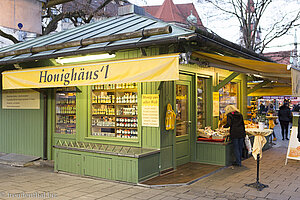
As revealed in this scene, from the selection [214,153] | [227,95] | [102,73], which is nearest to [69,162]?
[102,73]

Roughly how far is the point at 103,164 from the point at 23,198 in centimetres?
189

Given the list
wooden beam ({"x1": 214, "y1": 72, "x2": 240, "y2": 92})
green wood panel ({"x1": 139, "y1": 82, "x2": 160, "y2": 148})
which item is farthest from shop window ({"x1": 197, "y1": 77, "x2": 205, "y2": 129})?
green wood panel ({"x1": 139, "y1": 82, "x2": 160, "y2": 148})

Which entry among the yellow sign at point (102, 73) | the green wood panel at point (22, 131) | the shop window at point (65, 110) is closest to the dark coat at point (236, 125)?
the yellow sign at point (102, 73)

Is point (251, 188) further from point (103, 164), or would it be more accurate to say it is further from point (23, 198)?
point (23, 198)

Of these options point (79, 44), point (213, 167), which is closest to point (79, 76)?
point (79, 44)

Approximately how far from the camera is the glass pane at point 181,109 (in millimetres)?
8211

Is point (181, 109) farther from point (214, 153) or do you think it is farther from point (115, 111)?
point (115, 111)

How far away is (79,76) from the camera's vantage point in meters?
6.62

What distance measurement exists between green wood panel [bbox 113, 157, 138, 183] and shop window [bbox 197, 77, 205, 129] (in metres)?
3.44

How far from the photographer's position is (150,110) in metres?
7.07

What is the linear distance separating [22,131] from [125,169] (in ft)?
16.3

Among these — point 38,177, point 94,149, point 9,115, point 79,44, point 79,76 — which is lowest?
point 38,177

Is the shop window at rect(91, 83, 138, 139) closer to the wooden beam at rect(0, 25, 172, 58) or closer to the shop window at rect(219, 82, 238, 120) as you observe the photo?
the wooden beam at rect(0, 25, 172, 58)

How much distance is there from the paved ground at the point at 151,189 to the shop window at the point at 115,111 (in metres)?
1.49
